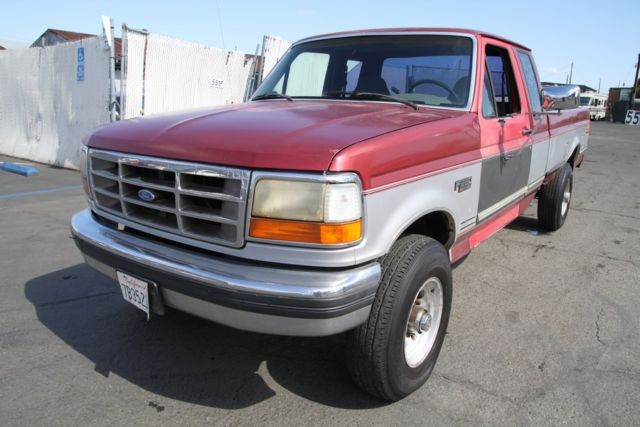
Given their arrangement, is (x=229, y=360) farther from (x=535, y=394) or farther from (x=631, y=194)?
(x=631, y=194)

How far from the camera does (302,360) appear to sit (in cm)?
286

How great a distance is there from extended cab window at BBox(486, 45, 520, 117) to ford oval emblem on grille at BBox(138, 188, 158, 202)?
263cm

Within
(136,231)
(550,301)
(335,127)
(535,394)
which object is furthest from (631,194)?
(136,231)

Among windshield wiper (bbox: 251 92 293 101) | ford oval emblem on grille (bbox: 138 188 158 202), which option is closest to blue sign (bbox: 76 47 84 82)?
windshield wiper (bbox: 251 92 293 101)

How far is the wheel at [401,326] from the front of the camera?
2158 mm

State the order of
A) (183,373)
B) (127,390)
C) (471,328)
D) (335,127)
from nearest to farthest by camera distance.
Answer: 1. (335,127)
2. (127,390)
3. (183,373)
4. (471,328)

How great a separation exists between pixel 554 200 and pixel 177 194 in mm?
4366

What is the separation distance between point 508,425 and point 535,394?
342 millimetres

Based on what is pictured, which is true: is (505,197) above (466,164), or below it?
below

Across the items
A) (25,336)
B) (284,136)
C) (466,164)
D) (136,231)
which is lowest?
(25,336)

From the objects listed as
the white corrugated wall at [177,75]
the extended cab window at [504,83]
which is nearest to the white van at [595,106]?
the white corrugated wall at [177,75]

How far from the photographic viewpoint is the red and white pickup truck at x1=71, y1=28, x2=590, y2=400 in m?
1.97

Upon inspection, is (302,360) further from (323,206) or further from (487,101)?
(487,101)

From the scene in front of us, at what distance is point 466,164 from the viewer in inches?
110
